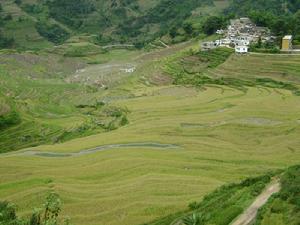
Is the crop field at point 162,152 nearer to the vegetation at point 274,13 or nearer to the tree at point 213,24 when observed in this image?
the vegetation at point 274,13

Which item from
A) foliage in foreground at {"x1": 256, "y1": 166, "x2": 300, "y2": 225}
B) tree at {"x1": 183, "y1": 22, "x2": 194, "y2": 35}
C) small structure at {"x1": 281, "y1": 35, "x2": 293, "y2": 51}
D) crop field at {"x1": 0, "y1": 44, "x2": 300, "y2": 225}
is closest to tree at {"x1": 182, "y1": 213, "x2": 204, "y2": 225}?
foliage in foreground at {"x1": 256, "y1": 166, "x2": 300, "y2": 225}

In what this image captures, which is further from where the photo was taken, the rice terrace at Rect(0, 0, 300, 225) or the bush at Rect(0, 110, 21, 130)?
the bush at Rect(0, 110, 21, 130)

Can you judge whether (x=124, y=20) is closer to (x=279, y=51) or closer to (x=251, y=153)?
(x=279, y=51)

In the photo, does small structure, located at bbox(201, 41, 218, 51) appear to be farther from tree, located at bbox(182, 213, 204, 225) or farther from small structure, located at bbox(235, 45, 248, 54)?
tree, located at bbox(182, 213, 204, 225)

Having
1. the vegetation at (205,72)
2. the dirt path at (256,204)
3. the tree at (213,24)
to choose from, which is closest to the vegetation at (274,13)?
the tree at (213,24)

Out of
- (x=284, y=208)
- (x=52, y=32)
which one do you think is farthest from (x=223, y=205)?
(x=52, y=32)

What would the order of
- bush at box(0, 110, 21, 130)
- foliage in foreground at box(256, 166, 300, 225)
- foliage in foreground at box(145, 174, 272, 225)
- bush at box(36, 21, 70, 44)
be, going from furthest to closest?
1. bush at box(36, 21, 70, 44)
2. bush at box(0, 110, 21, 130)
3. foliage in foreground at box(145, 174, 272, 225)
4. foliage in foreground at box(256, 166, 300, 225)

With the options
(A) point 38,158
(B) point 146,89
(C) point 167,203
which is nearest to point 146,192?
(C) point 167,203
